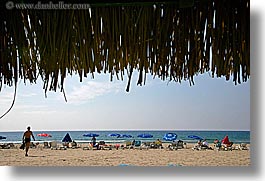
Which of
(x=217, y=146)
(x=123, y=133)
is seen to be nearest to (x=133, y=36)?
(x=123, y=133)

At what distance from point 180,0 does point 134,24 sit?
0.67 ft

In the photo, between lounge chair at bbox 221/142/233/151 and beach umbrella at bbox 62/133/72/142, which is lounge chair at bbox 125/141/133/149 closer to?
beach umbrella at bbox 62/133/72/142

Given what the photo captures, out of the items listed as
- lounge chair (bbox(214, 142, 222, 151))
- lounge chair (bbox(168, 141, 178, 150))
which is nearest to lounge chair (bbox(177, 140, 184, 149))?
lounge chair (bbox(168, 141, 178, 150))

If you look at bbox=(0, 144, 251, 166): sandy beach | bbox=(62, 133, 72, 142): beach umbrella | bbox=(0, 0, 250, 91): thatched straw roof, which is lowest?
bbox=(0, 144, 251, 166): sandy beach

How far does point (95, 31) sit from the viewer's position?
1714mm

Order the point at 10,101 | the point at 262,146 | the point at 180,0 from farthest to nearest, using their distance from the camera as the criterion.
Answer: the point at 10,101, the point at 262,146, the point at 180,0

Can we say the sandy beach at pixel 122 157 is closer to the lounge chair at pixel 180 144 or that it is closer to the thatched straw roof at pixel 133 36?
the lounge chair at pixel 180 144

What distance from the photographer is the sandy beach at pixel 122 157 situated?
1843mm

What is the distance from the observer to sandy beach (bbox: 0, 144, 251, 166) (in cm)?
184

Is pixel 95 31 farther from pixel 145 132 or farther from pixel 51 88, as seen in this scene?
pixel 145 132

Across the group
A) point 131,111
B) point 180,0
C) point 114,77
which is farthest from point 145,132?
point 180,0

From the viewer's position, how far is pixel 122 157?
1870mm

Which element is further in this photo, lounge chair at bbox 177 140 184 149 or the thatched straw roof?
lounge chair at bbox 177 140 184 149

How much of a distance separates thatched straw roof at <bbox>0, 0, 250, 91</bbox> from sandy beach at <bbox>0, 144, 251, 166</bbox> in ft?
1.19
